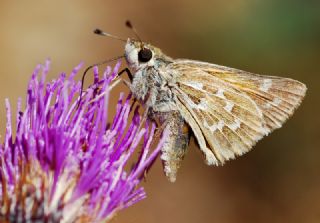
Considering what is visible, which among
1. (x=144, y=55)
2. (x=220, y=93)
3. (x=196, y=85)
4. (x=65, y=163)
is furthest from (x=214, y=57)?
(x=65, y=163)

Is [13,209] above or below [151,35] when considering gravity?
below

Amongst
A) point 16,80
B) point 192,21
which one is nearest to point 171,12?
point 192,21

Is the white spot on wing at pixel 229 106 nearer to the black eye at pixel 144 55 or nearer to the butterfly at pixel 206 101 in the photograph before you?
the butterfly at pixel 206 101

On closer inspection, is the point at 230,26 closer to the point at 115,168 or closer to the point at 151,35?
the point at 151,35

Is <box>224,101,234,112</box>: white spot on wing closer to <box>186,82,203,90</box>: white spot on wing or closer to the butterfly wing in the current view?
the butterfly wing

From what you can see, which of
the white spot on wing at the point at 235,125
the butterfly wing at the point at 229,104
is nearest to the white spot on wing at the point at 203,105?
the butterfly wing at the point at 229,104

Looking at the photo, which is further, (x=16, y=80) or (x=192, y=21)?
(x=192, y=21)

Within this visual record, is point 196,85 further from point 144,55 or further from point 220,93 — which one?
point 144,55
